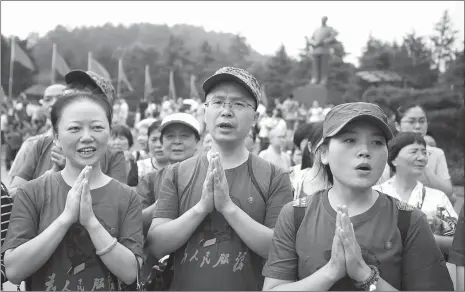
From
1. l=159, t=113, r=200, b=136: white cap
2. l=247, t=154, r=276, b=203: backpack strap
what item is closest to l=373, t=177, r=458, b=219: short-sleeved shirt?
l=247, t=154, r=276, b=203: backpack strap

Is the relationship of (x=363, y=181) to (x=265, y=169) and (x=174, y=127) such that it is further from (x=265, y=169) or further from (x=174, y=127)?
(x=174, y=127)

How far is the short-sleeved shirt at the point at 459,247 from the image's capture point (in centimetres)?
239

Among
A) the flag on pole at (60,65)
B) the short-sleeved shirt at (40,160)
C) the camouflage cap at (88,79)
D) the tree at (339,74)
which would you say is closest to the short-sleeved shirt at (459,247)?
the short-sleeved shirt at (40,160)

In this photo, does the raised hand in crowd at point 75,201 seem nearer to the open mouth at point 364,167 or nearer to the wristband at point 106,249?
the wristband at point 106,249

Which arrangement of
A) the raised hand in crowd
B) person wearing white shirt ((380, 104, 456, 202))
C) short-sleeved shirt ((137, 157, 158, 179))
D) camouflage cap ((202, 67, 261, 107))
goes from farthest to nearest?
1. short-sleeved shirt ((137, 157, 158, 179))
2. person wearing white shirt ((380, 104, 456, 202))
3. camouflage cap ((202, 67, 261, 107))
4. the raised hand in crowd

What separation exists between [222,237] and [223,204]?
0.21m

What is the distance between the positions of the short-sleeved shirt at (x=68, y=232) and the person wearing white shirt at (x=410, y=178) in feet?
6.67

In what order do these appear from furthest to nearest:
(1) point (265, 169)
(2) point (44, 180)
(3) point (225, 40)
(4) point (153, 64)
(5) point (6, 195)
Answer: (3) point (225, 40) → (4) point (153, 64) → (5) point (6, 195) → (1) point (265, 169) → (2) point (44, 180)

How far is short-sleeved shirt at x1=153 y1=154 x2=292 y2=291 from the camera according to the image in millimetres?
2455

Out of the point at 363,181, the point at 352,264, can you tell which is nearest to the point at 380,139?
the point at 363,181

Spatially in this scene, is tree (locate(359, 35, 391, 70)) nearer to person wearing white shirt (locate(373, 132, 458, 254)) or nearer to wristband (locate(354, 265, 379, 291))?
person wearing white shirt (locate(373, 132, 458, 254))

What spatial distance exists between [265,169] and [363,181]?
2.06 ft

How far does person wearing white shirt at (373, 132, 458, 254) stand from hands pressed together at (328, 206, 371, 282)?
1807mm

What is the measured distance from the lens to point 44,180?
243 cm
